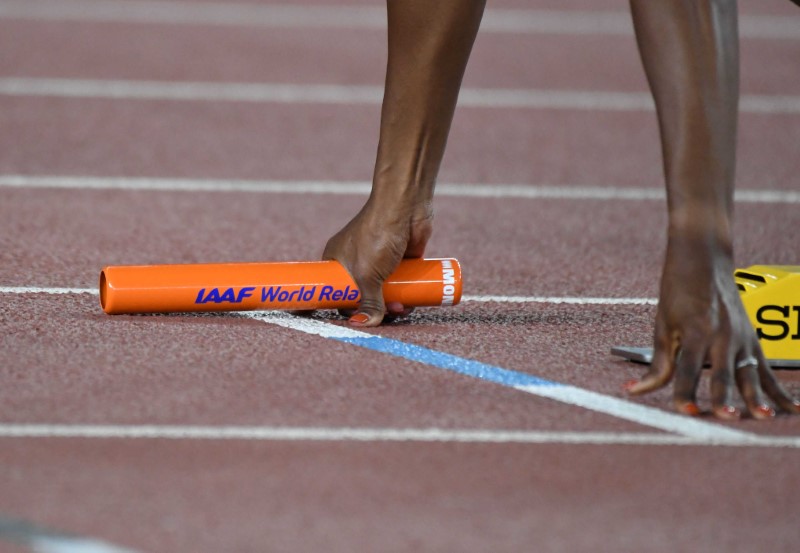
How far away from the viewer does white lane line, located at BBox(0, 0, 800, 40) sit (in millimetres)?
12320

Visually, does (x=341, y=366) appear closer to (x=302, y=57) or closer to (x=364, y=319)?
(x=364, y=319)

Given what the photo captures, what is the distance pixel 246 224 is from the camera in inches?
234

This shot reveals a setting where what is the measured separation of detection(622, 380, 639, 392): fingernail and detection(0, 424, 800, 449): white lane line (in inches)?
9.6

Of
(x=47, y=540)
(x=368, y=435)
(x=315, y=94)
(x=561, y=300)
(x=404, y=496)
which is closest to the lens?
(x=47, y=540)

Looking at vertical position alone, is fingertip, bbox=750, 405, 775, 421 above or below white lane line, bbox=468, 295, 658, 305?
above

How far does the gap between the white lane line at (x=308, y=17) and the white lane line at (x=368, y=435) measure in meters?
8.82

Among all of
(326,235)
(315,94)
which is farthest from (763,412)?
(315,94)

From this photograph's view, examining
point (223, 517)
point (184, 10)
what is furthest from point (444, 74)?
point (184, 10)

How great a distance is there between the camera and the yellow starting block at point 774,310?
4020mm

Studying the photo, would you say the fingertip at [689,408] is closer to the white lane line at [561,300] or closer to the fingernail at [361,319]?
Answer: the fingernail at [361,319]

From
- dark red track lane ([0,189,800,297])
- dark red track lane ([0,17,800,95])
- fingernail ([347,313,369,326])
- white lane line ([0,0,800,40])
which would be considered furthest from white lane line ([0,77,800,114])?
fingernail ([347,313,369,326])

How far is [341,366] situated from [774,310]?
100cm

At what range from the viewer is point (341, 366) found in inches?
157

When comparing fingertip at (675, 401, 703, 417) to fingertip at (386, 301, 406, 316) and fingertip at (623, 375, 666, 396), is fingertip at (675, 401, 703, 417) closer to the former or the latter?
fingertip at (623, 375, 666, 396)
